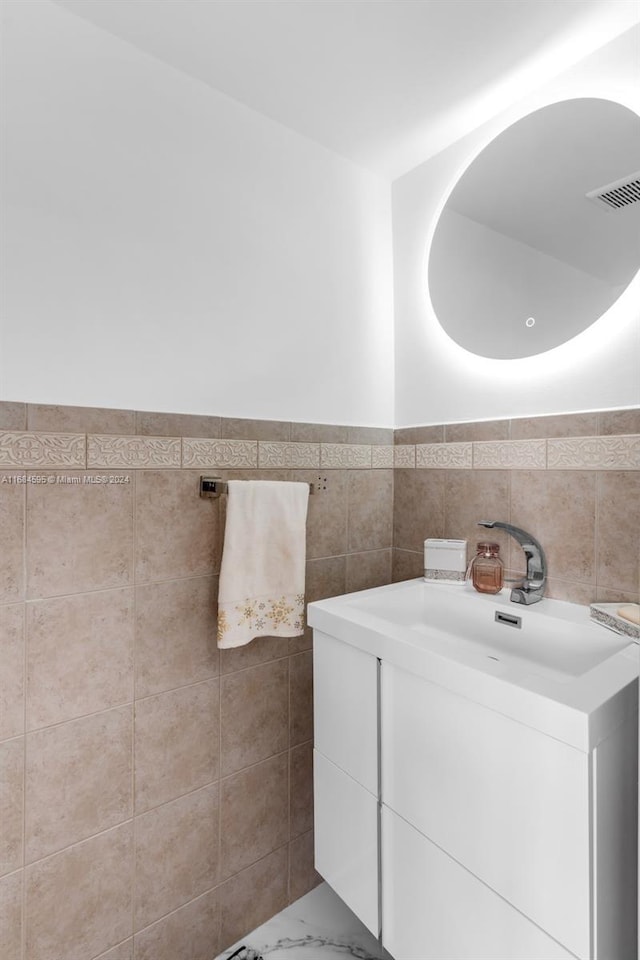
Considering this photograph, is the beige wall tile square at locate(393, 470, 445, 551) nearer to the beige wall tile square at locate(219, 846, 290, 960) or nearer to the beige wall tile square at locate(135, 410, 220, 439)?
the beige wall tile square at locate(135, 410, 220, 439)

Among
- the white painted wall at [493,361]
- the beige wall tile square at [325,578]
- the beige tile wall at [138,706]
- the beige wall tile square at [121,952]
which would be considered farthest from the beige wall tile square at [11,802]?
the white painted wall at [493,361]

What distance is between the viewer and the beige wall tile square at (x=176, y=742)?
1.22 meters

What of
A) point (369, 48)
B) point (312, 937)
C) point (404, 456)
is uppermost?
point (369, 48)

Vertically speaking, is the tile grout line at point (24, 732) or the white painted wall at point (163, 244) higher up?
the white painted wall at point (163, 244)

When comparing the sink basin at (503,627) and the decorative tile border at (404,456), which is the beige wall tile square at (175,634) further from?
the decorative tile border at (404,456)

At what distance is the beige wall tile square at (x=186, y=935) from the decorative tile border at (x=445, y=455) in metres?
1.39

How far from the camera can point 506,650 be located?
48.3 inches

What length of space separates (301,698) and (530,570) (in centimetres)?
80

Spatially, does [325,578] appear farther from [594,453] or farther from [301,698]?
[594,453]

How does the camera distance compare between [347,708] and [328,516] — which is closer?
[347,708]

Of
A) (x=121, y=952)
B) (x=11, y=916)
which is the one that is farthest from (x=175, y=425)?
(x=121, y=952)

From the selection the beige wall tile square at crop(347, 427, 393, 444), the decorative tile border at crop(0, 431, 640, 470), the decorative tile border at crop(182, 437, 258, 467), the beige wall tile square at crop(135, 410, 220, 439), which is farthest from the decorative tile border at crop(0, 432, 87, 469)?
the beige wall tile square at crop(347, 427, 393, 444)

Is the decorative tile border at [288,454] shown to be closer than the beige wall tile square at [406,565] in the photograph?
Yes

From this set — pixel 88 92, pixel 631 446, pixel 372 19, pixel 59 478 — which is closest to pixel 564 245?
pixel 631 446
